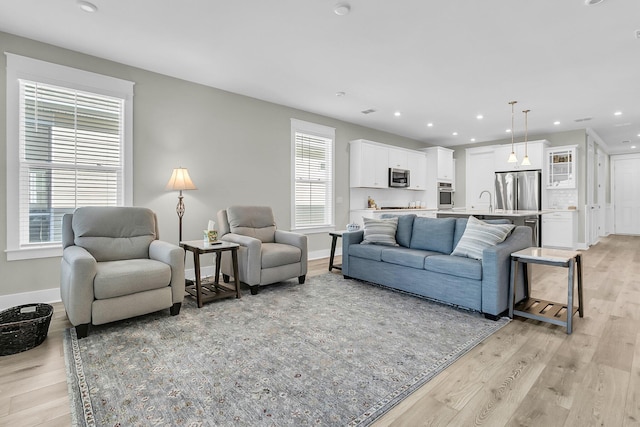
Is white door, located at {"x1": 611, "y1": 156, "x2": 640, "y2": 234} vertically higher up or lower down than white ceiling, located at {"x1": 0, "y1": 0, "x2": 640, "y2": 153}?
lower down

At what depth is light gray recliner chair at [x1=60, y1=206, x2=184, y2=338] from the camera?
246 centimetres

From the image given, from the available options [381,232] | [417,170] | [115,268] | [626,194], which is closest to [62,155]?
[115,268]

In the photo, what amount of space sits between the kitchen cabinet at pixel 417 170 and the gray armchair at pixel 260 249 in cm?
418

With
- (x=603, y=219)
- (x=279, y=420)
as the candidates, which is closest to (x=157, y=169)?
(x=279, y=420)

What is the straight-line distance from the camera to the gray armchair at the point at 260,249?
361cm

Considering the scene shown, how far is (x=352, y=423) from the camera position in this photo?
1.54m

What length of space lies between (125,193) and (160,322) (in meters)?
1.75

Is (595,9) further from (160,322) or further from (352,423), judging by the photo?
(160,322)

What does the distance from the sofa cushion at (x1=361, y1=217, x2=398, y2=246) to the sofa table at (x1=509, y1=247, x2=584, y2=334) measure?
1.41m

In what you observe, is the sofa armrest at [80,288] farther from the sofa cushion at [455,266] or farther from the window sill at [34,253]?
the sofa cushion at [455,266]

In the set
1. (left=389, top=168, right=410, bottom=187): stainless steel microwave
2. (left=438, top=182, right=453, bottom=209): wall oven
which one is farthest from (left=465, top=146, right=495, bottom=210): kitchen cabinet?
(left=389, top=168, right=410, bottom=187): stainless steel microwave

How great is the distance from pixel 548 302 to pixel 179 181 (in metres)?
4.08

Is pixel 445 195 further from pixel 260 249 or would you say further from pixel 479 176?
pixel 260 249

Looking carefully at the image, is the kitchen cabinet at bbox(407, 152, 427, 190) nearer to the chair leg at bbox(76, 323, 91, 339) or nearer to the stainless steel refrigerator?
the stainless steel refrigerator
